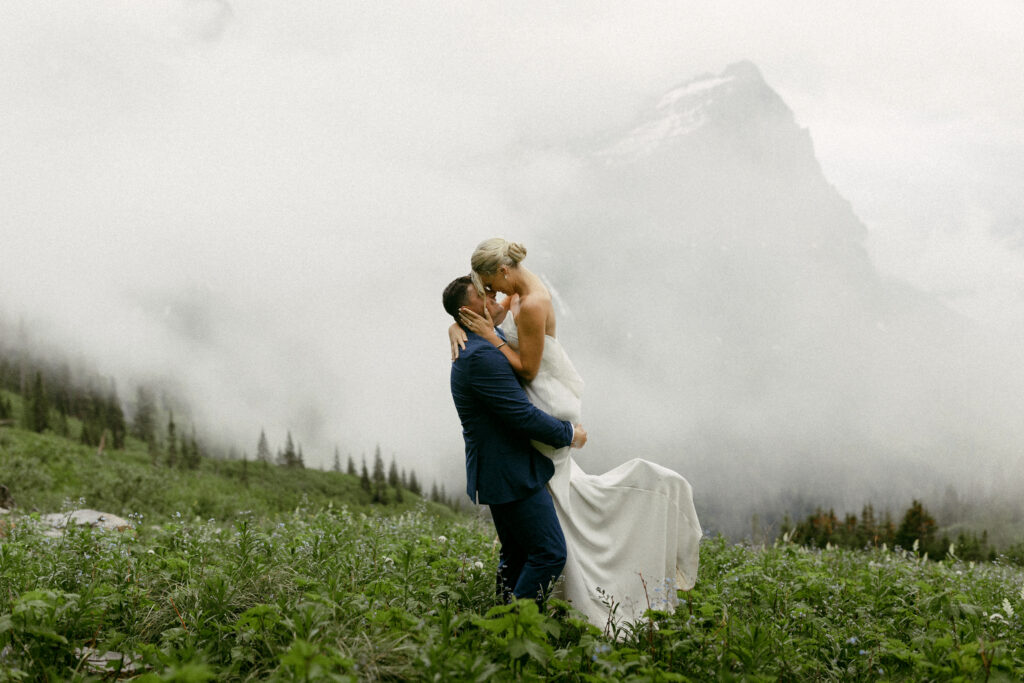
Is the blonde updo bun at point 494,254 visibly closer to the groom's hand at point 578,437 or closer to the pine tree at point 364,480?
the groom's hand at point 578,437

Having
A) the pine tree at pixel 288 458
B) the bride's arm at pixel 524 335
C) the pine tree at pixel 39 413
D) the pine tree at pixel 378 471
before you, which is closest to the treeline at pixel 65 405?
the pine tree at pixel 39 413

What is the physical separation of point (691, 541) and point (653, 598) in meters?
0.56

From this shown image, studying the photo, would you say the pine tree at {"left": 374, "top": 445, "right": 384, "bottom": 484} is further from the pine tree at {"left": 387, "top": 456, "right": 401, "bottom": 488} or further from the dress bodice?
the dress bodice

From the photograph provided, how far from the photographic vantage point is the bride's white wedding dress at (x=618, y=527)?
534cm

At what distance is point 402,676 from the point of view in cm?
393

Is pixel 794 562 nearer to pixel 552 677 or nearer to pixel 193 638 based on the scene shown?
pixel 552 677

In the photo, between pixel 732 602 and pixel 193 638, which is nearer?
pixel 193 638

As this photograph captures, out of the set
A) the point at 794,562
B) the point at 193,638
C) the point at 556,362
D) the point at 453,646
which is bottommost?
the point at 794,562

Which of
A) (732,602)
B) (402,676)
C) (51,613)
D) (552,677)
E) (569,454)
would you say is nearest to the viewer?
(402,676)

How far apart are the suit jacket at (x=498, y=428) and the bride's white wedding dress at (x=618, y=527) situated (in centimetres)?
30

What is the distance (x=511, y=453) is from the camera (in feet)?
16.8

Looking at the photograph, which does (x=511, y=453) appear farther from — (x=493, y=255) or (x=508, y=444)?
(x=493, y=255)

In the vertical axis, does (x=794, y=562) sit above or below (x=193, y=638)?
below

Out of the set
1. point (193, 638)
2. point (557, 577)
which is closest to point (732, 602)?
point (557, 577)
